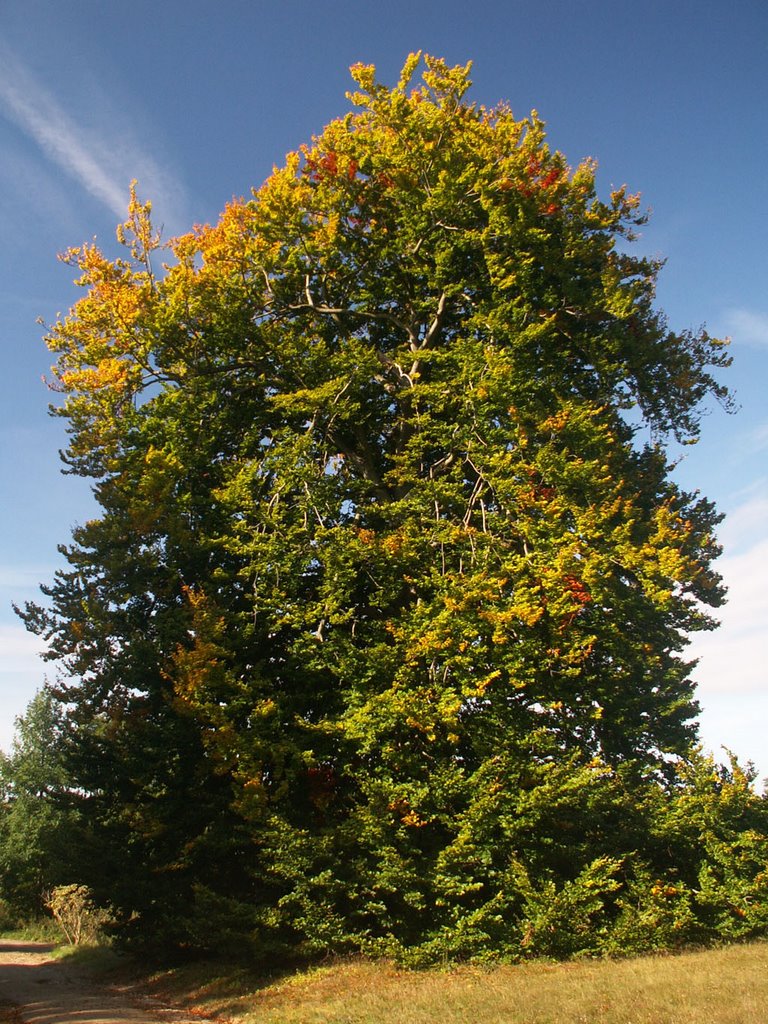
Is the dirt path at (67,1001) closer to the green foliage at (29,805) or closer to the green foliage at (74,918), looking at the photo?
the green foliage at (74,918)

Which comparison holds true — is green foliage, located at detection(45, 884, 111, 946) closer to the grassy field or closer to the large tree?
the large tree

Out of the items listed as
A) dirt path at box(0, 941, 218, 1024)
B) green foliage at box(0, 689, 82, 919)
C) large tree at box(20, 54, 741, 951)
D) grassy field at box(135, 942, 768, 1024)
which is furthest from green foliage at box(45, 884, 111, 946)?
grassy field at box(135, 942, 768, 1024)

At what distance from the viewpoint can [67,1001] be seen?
1334 cm

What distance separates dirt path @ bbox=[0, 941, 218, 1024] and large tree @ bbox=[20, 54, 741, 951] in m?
1.94

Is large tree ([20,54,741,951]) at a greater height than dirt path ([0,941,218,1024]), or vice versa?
large tree ([20,54,741,951])

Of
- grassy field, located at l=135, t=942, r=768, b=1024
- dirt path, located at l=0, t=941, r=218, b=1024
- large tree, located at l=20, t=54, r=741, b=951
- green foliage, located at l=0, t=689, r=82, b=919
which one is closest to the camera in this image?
grassy field, located at l=135, t=942, r=768, b=1024

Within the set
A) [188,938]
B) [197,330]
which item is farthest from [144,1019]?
[197,330]

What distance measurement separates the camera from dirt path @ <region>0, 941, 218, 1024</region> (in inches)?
437

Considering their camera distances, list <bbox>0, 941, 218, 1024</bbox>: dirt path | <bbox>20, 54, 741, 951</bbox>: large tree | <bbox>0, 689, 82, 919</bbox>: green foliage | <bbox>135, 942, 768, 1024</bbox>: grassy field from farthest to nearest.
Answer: <bbox>0, 689, 82, 919</bbox>: green foliage → <bbox>20, 54, 741, 951</bbox>: large tree → <bbox>0, 941, 218, 1024</bbox>: dirt path → <bbox>135, 942, 768, 1024</bbox>: grassy field

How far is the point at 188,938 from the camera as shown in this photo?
14.9 m

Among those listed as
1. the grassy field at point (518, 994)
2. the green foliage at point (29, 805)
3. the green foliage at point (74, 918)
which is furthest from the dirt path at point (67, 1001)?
the green foliage at point (29, 805)

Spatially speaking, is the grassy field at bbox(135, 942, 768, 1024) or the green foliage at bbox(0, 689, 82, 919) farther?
the green foliage at bbox(0, 689, 82, 919)

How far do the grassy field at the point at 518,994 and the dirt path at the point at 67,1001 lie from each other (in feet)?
2.73

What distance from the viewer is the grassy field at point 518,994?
28.4 ft
